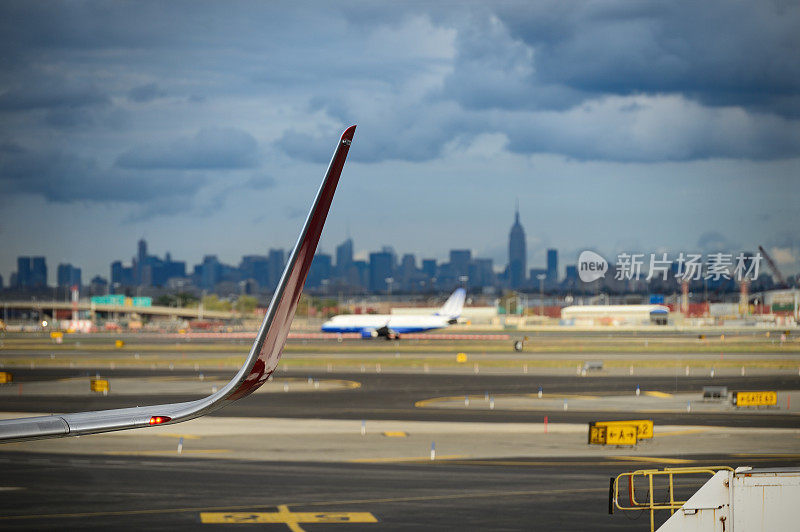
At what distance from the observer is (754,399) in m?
68.6

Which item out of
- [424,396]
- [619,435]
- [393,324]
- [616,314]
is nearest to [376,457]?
[619,435]

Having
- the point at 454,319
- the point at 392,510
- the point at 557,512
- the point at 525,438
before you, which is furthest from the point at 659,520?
the point at 454,319

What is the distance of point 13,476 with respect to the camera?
41781mm

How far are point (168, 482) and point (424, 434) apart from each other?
62.2ft

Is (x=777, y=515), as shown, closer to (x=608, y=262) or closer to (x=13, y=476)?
(x=13, y=476)

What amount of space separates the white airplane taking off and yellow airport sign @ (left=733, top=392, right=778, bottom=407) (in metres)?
97.4

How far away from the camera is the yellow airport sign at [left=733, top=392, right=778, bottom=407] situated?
68.1 metres

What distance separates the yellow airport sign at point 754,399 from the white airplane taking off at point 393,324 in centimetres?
9740

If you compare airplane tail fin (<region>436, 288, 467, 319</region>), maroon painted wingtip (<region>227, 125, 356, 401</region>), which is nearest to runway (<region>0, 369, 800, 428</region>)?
maroon painted wingtip (<region>227, 125, 356, 401</region>)

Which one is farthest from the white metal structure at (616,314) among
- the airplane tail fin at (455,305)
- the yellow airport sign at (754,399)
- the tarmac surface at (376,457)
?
the yellow airport sign at (754,399)

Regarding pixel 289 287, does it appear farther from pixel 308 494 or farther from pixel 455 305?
pixel 455 305

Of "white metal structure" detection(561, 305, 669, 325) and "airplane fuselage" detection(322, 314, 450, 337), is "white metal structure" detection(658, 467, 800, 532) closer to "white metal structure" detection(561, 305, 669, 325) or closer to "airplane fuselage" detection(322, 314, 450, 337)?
"white metal structure" detection(561, 305, 669, 325)

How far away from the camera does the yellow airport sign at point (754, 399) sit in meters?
68.1

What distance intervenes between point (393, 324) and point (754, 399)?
103 m
